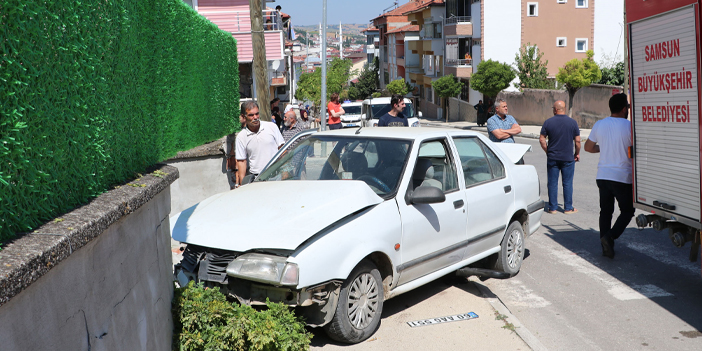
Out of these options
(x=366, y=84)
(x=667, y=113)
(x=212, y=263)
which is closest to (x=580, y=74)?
(x=667, y=113)

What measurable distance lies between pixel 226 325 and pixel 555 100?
3519cm

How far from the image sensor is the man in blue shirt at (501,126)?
10.5m

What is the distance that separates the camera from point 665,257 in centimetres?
789

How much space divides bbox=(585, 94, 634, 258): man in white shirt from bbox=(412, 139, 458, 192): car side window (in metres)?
2.47

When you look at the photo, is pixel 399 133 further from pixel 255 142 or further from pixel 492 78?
pixel 492 78

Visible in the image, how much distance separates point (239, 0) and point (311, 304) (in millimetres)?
27471

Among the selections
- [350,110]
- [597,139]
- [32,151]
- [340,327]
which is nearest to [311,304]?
[340,327]

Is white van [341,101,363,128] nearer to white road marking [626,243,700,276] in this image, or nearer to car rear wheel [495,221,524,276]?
white road marking [626,243,700,276]

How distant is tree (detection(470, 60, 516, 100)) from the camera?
40312 millimetres

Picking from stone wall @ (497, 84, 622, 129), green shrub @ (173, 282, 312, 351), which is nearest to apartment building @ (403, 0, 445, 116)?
stone wall @ (497, 84, 622, 129)

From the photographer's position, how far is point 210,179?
10500 mm

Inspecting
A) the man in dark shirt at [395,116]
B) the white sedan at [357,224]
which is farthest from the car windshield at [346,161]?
the man in dark shirt at [395,116]

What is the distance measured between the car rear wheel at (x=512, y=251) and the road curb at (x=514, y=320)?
382 millimetres

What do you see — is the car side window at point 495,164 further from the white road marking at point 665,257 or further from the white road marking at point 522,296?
the white road marking at point 665,257
